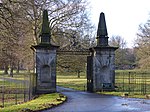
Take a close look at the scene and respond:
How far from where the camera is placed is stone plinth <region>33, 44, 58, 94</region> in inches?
927

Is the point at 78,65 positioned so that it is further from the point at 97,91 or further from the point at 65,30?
the point at 97,91

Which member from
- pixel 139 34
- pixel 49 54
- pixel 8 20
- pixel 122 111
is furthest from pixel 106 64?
pixel 139 34

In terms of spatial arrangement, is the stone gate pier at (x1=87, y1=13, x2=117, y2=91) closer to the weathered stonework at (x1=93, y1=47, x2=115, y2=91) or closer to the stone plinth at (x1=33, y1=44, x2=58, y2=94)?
the weathered stonework at (x1=93, y1=47, x2=115, y2=91)

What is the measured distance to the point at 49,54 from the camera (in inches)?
933

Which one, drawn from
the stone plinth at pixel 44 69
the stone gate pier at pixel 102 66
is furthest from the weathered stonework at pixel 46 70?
the stone gate pier at pixel 102 66

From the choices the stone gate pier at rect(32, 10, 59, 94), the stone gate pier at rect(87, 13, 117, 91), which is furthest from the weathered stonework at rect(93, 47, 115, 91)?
the stone gate pier at rect(32, 10, 59, 94)

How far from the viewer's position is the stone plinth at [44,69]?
23.5m

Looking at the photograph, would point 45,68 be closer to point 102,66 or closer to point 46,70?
point 46,70

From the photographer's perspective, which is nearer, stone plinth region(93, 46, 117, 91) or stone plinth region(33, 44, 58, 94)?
stone plinth region(33, 44, 58, 94)

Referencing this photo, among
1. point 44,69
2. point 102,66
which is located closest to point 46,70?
point 44,69

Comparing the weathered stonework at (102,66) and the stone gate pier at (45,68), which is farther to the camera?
the weathered stonework at (102,66)

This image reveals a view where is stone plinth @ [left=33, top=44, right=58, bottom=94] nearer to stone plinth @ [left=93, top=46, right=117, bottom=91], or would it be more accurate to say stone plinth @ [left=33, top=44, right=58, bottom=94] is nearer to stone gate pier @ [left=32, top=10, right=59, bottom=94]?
stone gate pier @ [left=32, top=10, right=59, bottom=94]

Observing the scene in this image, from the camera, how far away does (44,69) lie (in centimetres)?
2380

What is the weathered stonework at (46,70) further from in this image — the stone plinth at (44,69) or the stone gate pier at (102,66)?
the stone gate pier at (102,66)
